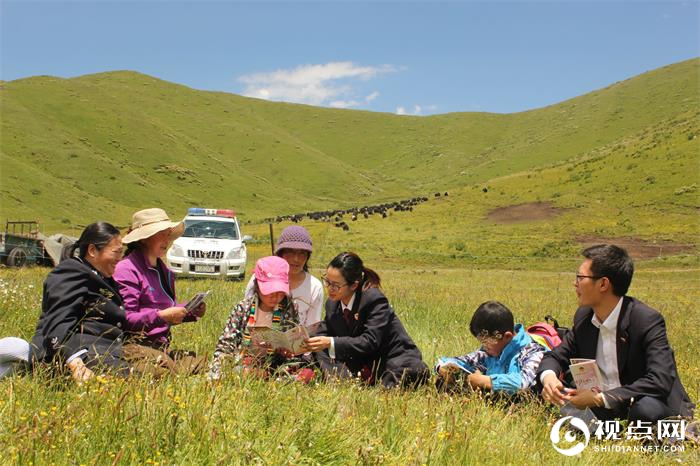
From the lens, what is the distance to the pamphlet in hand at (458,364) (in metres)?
5.12

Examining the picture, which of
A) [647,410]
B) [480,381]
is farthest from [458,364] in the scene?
[647,410]

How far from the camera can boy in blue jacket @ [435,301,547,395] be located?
16.2ft

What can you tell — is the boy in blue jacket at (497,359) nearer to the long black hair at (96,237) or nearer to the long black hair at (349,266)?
the long black hair at (349,266)

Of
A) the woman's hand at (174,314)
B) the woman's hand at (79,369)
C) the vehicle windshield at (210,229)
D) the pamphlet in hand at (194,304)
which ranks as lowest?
the woman's hand at (79,369)

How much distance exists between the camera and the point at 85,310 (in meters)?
4.50

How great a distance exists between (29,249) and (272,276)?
51.6 feet

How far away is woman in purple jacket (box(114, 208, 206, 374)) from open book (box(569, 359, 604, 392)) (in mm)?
2870

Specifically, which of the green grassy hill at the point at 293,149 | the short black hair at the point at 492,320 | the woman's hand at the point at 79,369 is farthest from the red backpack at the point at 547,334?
the green grassy hill at the point at 293,149

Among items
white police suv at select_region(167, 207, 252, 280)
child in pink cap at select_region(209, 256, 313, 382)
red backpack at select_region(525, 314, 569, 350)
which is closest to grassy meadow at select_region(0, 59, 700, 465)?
child in pink cap at select_region(209, 256, 313, 382)

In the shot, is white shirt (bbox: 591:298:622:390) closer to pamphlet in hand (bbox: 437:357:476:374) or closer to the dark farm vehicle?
pamphlet in hand (bbox: 437:357:476:374)

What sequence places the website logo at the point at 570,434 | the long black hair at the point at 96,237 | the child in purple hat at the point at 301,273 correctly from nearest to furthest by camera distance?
the website logo at the point at 570,434
the long black hair at the point at 96,237
the child in purple hat at the point at 301,273

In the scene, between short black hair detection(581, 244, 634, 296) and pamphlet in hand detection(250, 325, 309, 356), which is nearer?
short black hair detection(581, 244, 634, 296)

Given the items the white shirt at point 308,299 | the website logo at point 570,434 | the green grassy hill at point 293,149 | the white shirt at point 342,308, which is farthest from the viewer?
the green grassy hill at point 293,149

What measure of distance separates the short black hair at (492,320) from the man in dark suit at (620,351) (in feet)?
1.89
